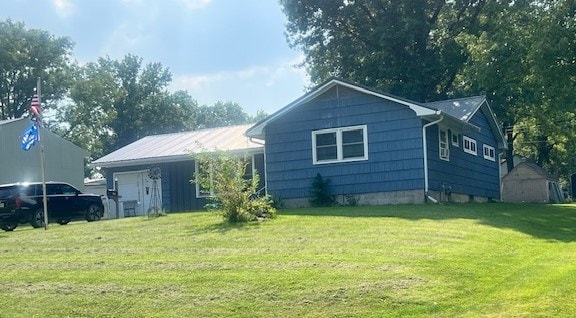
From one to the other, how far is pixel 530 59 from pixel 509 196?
13.0m

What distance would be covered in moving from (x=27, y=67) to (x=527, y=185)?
4076 cm

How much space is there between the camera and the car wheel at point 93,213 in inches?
910

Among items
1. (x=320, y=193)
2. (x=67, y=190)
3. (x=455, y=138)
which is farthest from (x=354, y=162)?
(x=67, y=190)

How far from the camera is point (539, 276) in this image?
1023cm

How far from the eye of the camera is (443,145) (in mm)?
23859

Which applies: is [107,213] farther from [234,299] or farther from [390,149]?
[234,299]

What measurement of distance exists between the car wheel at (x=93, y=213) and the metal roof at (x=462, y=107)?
39.2 feet

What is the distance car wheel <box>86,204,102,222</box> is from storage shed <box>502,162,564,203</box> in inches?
806

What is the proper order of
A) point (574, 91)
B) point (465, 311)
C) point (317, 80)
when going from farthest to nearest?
point (317, 80) → point (574, 91) → point (465, 311)

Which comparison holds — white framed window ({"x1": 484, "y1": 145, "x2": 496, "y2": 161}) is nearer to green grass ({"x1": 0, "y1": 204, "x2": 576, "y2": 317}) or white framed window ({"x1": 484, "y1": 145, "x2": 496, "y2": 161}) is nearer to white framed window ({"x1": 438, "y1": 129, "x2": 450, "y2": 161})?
white framed window ({"x1": 438, "y1": 129, "x2": 450, "y2": 161})

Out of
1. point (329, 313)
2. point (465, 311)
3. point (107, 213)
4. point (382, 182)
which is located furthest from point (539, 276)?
point (107, 213)

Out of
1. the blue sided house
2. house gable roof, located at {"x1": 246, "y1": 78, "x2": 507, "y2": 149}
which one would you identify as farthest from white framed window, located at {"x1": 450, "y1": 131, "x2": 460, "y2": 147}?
house gable roof, located at {"x1": 246, "y1": 78, "x2": 507, "y2": 149}

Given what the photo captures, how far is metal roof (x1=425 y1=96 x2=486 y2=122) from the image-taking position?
82.2 feet

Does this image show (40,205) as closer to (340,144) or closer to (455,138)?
(340,144)
